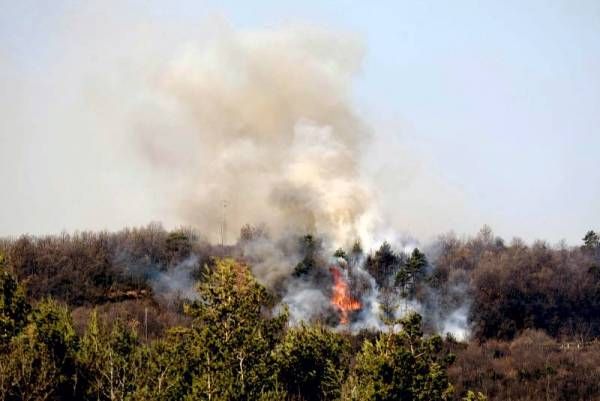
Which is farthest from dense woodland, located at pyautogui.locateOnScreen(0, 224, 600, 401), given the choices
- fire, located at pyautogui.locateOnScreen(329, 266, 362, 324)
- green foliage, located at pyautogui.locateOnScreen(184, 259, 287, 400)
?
fire, located at pyautogui.locateOnScreen(329, 266, 362, 324)

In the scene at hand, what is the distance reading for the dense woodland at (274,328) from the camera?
93.3ft

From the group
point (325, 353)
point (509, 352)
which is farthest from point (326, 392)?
point (509, 352)

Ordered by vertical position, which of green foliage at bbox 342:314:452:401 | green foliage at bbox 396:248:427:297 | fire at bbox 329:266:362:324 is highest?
green foliage at bbox 396:248:427:297

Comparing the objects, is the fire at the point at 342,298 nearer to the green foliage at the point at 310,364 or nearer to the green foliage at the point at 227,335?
the green foliage at the point at 310,364

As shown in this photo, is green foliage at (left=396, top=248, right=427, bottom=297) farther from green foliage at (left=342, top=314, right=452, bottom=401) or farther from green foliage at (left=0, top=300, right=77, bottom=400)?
green foliage at (left=342, top=314, right=452, bottom=401)

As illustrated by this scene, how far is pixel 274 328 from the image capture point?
97.1 ft

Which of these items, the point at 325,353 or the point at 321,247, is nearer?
the point at 325,353

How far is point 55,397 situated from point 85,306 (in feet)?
287

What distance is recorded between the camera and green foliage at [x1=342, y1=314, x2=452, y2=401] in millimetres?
30141

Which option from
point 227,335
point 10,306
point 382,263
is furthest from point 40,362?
point 382,263

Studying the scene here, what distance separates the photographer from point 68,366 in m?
40.1

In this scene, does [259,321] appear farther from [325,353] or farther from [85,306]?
[85,306]

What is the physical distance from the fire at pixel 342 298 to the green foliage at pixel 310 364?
63042 mm

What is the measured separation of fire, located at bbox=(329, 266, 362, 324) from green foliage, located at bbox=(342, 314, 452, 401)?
250ft
